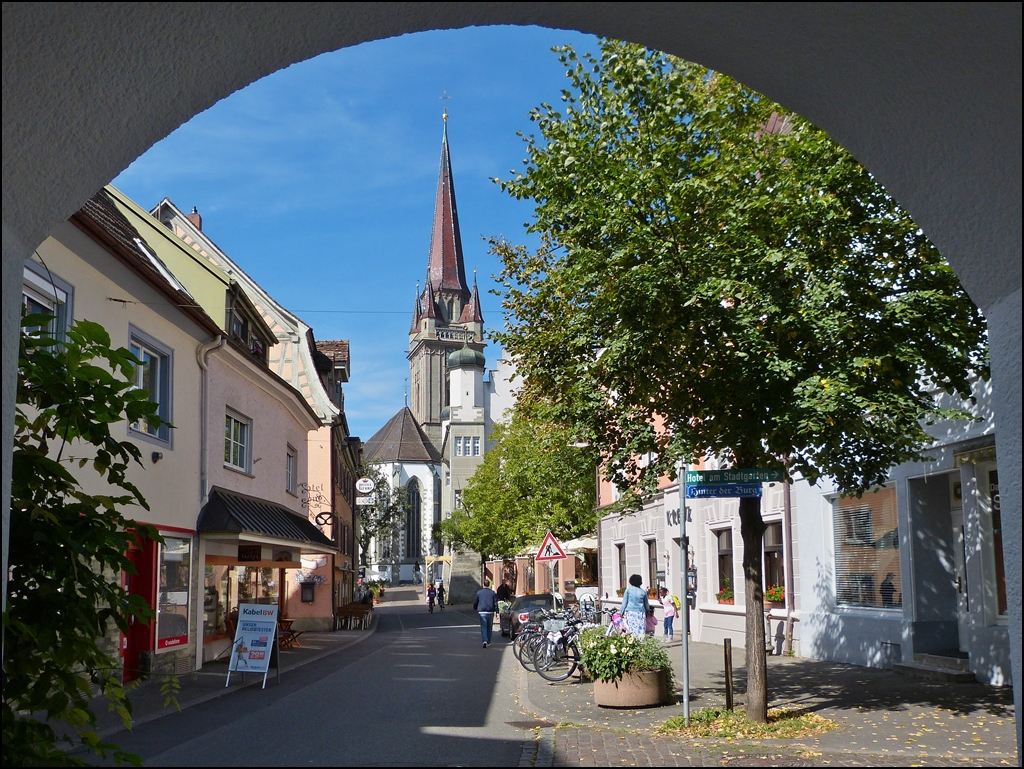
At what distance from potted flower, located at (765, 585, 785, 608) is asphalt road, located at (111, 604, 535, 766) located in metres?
5.54

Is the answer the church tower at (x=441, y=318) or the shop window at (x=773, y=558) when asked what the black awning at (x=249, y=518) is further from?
the church tower at (x=441, y=318)

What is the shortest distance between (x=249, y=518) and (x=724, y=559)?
11217 mm

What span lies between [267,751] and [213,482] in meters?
10.8

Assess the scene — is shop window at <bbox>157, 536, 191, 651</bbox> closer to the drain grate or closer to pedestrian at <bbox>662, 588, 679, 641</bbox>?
the drain grate

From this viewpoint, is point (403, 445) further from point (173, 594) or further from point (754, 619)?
point (754, 619)

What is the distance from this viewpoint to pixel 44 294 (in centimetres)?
1291

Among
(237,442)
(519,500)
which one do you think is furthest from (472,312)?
(237,442)

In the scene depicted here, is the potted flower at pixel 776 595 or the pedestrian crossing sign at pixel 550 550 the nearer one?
the potted flower at pixel 776 595

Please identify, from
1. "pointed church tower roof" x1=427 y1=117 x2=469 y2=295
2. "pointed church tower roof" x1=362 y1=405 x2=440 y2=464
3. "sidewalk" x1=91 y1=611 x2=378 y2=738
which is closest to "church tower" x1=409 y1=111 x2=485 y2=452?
"pointed church tower roof" x1=427 y1=117 x2=469 y2=295

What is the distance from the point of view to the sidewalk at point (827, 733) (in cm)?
901

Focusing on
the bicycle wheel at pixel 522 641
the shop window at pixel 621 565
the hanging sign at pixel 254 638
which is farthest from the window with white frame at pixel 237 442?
the shop window at pixel 621 565

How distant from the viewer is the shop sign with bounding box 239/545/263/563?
21.5m

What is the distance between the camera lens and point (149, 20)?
10.5 feet

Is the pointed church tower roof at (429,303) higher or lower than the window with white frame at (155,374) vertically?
higher
